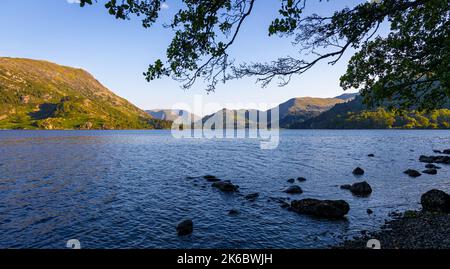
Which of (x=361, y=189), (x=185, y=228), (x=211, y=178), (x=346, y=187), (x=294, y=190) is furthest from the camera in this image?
(x=211, y=178)

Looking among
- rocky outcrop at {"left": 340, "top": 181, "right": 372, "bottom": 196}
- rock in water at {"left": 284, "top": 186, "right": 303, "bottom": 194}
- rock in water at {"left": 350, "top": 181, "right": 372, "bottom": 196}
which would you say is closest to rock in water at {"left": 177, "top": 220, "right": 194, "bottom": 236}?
rock in water at {"left": 284, "top": 186, "right": 303, "bottom": 194}

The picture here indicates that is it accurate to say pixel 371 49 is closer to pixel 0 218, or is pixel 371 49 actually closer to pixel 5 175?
pixel 0 218

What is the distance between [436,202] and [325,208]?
528 inches

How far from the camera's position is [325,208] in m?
31.4

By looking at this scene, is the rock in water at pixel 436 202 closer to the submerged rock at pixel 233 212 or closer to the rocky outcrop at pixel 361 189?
the rocky outcrop at pixel 361 189

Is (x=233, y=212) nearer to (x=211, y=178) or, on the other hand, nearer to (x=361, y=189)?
(x=211, y=178)

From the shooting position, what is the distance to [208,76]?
12.8m

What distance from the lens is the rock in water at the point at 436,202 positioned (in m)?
30.8

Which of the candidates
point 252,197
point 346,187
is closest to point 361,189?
point 346,187

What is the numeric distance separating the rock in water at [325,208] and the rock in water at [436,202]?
9.69 meters

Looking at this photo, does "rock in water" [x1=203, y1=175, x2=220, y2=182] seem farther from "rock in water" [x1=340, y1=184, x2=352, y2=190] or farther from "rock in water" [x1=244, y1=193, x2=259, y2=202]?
"rock in water" [x1=340, y1=184, x2=352, y2=190]

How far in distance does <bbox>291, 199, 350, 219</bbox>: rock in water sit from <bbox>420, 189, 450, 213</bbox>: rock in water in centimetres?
969
